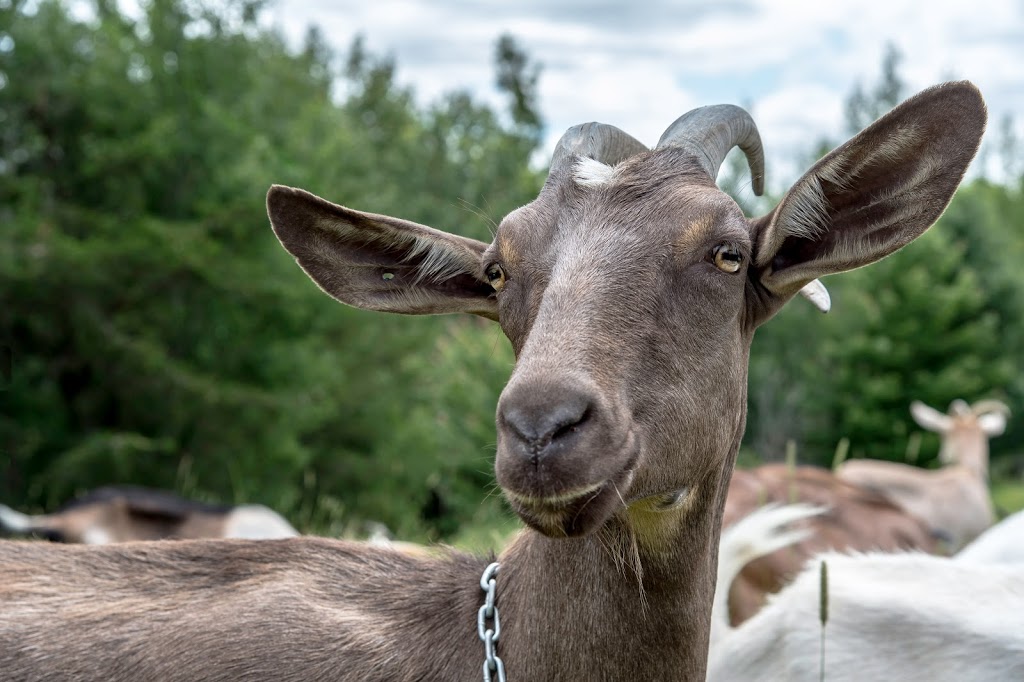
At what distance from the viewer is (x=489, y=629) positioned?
305 cm

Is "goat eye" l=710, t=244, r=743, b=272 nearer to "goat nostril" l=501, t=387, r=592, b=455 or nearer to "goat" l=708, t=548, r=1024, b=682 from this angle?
"goat nostril" l=501, t=387, r=592, b=455

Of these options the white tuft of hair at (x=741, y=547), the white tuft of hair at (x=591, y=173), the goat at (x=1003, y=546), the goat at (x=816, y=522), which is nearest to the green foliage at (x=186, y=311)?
the goat at (x=816, y=522)

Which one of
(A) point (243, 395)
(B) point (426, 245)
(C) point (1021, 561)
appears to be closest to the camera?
(B) point (426, 245)

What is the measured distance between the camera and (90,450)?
16.4 meters

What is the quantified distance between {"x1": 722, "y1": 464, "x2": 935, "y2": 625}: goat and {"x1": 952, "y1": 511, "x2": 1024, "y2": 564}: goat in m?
0.74

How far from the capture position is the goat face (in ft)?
7.89

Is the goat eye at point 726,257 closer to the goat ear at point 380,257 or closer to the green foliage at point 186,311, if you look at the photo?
the goat ear at point 380,257

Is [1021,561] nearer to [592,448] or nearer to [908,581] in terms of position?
[908,581]

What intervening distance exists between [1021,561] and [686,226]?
3.63 metres

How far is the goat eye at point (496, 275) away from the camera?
3.04 metres

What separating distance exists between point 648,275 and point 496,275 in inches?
19.6

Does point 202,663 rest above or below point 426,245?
below

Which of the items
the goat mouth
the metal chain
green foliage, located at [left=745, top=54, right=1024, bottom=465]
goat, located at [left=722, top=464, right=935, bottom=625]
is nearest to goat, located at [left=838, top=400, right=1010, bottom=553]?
goat, located at [left=722, top=464, right=935, bottom=625]

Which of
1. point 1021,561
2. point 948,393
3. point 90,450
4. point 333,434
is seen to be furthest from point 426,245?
point 948,393
